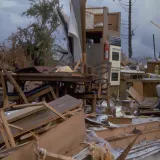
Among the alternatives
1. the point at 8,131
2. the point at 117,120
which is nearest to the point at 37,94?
the point at 117,120

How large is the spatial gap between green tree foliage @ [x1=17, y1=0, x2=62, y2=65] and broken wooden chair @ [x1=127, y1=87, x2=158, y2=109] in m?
3.91

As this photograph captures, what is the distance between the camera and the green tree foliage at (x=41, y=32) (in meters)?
15.5

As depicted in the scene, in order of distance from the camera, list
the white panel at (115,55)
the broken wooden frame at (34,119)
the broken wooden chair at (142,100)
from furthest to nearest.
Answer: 1. the white panel at (115,55)
2. the broken wooden chair at (142,100)
3. the broken wooden frame at (34,119)

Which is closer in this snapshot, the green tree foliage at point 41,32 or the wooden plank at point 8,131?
the wooden plank at point 8,131

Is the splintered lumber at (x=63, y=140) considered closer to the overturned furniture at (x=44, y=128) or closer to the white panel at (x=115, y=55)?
the overturned furniture at (x=44, y=128)

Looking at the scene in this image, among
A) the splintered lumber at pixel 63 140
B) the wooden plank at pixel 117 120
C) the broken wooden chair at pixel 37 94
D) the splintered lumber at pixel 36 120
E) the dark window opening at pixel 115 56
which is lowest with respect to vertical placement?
the wooden plank at pixel 117 120

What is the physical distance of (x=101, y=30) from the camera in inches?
575

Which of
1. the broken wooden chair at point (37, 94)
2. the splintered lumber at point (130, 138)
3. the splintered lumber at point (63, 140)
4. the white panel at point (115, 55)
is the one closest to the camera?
the splintered lumber at point (63, 140)

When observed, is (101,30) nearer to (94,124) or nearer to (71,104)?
(94,124)

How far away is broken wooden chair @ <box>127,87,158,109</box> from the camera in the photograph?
12.4m

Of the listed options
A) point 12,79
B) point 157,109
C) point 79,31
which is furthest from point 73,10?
point 12,79

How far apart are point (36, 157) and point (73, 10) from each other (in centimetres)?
994

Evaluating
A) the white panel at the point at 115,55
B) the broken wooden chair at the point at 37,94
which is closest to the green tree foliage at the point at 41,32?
the white panel at the point at 115,55

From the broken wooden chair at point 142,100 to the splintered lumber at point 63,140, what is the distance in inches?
305
